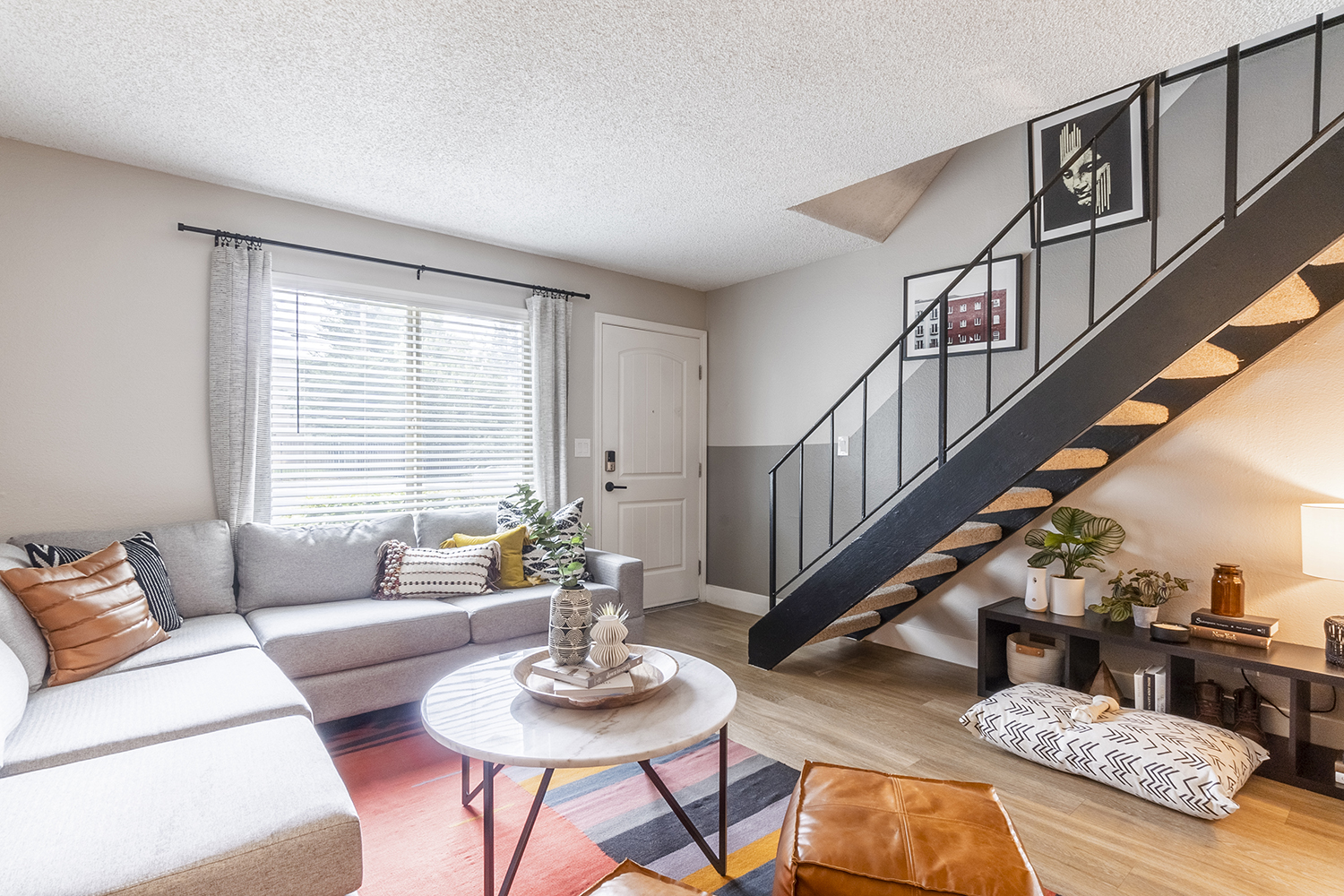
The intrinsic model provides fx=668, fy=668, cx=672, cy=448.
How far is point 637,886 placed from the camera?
3.98 feet

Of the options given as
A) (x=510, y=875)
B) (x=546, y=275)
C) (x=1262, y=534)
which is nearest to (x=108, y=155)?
(x=546, y=275)

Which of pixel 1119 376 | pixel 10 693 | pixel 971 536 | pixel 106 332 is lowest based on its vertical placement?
pixel 10 693

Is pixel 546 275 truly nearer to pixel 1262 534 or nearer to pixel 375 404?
pixel 375 404

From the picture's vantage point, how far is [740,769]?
2.43 meters

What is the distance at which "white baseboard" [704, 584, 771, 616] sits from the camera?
186 inches

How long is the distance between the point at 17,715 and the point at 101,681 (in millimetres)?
356

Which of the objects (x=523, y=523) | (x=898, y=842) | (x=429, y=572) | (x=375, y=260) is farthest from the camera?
(x=375, y=260)

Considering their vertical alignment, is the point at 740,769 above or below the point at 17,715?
below

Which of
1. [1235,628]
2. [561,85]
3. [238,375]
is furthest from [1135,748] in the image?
[238,375]

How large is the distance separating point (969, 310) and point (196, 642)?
3830mm

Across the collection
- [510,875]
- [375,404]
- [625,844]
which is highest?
[375,404]

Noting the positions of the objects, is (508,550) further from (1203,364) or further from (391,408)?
(1203,364)

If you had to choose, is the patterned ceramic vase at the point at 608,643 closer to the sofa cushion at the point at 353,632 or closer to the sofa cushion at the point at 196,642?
the sofa cushion at the point at 353,632

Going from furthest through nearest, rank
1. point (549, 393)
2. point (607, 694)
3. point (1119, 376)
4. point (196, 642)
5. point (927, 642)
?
1. point (549, 393)
2. point (927, 642)
3. point (196, 642)
4. point (1119, 376)
5. point (607, 694)
